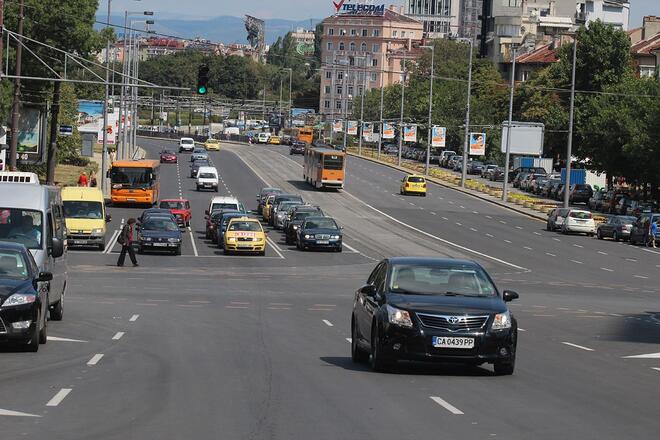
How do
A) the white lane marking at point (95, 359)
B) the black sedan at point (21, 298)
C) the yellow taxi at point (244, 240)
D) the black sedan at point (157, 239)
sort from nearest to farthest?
the white lane marking at point (95, 359) → the black sedan at point (21, 298) → the black sedan at point (157, 239) → the yellow taxi at point (244, 240)

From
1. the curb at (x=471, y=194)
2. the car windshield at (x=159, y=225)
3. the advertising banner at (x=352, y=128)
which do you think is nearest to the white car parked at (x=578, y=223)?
the curb at (x=471, y=194)

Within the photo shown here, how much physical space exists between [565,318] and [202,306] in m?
8.34

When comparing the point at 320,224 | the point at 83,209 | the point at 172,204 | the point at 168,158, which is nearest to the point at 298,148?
the point at 168,158

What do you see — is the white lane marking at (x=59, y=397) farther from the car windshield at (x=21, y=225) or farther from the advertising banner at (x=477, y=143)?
the advertising banner at (x=477, y=143)

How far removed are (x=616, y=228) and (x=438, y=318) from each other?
55621mm

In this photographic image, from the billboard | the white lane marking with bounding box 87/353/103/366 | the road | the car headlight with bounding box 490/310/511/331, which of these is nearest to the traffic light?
the road

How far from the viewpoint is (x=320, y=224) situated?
189ft

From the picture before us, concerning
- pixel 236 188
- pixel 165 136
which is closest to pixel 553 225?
pixel 236 188

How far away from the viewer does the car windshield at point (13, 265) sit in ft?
66.1

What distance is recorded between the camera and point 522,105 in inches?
5497

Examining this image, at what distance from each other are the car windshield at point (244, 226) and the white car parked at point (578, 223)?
24.5 metres

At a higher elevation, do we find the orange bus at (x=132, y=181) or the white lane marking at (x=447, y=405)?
the white lane marking at (x=447, y=405)

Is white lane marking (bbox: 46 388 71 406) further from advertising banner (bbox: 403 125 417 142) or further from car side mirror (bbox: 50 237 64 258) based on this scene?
advertising banner (bbox: 403 125 417 142)

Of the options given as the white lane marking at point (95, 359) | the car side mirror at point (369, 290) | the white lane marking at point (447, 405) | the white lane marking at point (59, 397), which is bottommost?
the white lane marking at point (95, 359)
